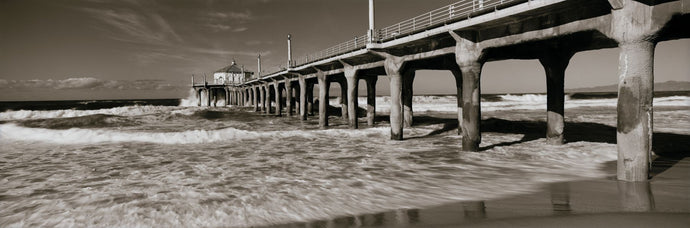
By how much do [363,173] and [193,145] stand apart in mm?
9608

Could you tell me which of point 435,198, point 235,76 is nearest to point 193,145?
point 435,198

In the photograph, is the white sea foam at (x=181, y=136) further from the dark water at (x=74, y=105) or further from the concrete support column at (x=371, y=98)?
the dark water at (x=74, y=105)

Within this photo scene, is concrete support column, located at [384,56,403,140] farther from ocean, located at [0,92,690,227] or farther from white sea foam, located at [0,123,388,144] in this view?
A: white sea foam, located at [0,123,388,144]

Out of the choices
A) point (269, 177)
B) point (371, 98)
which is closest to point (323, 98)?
point (371, 98)

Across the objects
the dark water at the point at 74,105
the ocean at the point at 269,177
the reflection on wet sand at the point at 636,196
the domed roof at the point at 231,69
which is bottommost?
the ocean at the point at 269,177

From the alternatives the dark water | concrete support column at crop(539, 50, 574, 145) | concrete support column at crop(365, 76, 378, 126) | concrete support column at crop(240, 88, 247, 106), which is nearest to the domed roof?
concrete support column at crop(240, 88, 247, 106)

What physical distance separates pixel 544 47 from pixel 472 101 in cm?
323

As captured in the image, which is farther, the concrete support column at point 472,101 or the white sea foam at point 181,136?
the white sea foam at point 181,136

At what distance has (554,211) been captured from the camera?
557cm

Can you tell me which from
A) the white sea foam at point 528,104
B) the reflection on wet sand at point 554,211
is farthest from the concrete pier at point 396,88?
the white sea foam at point 528,104

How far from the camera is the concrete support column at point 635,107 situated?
6.63 m

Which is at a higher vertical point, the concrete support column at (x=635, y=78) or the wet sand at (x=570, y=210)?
the concrete support column at (x=635, y=78)

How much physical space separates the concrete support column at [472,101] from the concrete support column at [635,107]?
4201 mm

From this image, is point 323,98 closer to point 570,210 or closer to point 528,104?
point 570,210
